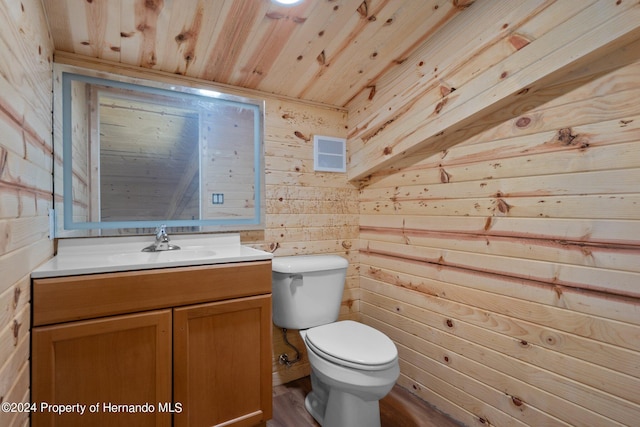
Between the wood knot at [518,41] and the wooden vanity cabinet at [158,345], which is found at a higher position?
the wood knot at [518,41]

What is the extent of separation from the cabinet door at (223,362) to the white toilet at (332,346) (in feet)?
0.84

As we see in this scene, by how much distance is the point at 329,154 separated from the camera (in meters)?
2.06

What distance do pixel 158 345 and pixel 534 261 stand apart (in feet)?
5.10

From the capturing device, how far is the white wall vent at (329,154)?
201 centimetres

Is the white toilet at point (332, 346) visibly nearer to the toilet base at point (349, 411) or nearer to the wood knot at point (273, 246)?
the toilet base at point (349, 411)

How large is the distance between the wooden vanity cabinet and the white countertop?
0.09 ft

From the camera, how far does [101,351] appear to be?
3.47ft

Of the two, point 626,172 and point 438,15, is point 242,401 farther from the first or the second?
point 438,15

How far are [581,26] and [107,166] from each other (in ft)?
6.77

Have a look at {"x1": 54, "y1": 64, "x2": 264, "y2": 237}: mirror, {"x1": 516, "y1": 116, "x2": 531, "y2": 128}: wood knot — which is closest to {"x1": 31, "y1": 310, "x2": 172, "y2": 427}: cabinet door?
{"x1": 54, "y1": 64, "x2": 264, "y2": 237}: mirror

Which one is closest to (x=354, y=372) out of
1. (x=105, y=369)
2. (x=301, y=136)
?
(x=105, y=369)

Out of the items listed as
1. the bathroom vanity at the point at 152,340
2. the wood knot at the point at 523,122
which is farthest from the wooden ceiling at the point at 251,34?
the bathroom vanity at the point at 152,340

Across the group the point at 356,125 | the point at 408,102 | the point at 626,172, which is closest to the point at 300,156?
the point at 356,125

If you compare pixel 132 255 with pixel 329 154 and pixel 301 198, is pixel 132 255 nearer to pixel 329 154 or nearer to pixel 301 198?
pixel 301 198
